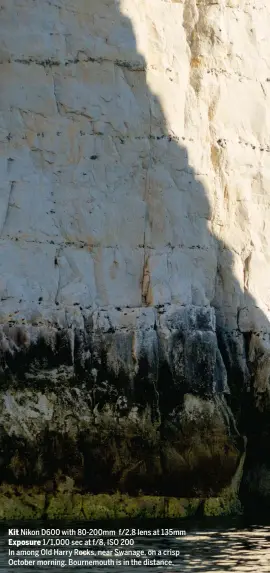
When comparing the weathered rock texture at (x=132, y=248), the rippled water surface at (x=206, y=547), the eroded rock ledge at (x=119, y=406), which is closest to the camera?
the rippled water surface at (x=206, y=547)

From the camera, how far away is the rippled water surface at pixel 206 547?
73.0ft

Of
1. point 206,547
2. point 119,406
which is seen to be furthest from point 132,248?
point 206,547

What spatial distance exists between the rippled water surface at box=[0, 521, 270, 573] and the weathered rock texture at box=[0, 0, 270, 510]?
124 centimetres

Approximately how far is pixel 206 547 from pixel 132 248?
5.90 meters

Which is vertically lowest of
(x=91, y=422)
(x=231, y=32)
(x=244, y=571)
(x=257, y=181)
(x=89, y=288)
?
(x=244, y=571)

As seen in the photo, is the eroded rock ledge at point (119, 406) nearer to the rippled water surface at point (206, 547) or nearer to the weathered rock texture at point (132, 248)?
the weathered rock texture at point (132, 248)

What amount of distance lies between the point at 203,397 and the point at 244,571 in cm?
569

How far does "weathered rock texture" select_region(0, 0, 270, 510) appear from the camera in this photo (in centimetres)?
2669

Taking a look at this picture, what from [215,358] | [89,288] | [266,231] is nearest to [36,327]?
[89,288]

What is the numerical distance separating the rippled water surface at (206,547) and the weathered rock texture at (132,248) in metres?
1.24

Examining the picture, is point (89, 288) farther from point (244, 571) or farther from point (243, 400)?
point (244, 571)

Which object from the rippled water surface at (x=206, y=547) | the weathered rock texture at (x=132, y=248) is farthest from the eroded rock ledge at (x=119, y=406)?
the rippled water surface at (x=206, y=547)

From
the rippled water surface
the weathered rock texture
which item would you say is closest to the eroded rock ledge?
the weathered rock texture

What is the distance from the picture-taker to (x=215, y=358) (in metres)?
28.0
